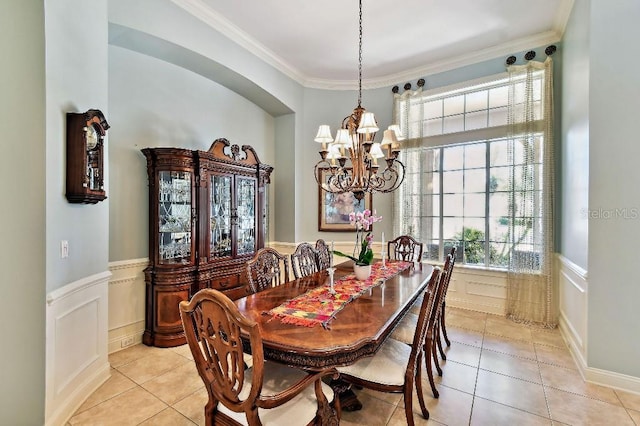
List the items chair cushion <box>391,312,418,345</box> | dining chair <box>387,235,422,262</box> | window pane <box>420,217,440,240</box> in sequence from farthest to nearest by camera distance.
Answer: window pane <box>420,217,440,240</box> → dining chair <box>387,235,422,262</box> → chair cushion <box>391,312,418,345</box>

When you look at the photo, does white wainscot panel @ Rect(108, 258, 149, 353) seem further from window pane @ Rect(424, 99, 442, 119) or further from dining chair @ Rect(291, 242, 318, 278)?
window pane @ Rect(424, 99, 442, 119)

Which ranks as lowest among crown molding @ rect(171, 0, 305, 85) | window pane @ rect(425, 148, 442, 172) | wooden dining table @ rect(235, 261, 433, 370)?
wooden dining table @ rect(235, 261, 433, 370)

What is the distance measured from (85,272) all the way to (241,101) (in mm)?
3107

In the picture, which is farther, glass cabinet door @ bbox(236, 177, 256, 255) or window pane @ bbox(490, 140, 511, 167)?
window pane @ bbox(490, 140, 511, 167)

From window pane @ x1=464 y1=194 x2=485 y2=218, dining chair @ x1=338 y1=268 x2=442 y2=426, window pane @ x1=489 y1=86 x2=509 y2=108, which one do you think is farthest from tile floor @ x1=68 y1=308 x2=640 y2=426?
window pane @ x1=489 y1=86 x2=509 y2=108

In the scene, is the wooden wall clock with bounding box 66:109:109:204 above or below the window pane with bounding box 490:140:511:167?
below

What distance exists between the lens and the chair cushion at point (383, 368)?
5.64ft

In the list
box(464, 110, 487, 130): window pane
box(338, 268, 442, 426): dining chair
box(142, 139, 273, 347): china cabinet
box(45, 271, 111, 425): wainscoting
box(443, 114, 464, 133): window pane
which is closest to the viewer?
box(338, 268, 442, 426): dining chair

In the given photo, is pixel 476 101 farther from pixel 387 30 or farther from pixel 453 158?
pixel 387 30

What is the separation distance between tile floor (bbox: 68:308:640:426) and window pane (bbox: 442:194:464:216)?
1903 millimetres

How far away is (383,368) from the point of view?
1.77 m

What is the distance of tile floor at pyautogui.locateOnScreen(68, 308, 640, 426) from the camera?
1984 millimetres
